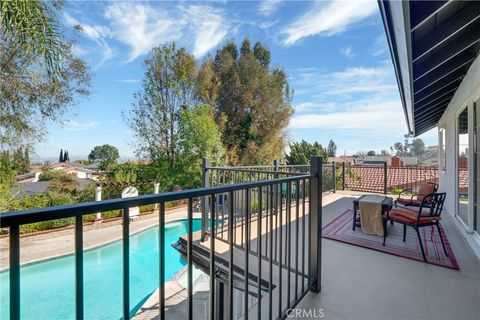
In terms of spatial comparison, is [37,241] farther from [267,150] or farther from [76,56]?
[267,150]

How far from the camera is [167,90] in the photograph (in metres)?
12.3

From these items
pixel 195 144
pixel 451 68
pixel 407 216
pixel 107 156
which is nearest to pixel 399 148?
pixel 195 144

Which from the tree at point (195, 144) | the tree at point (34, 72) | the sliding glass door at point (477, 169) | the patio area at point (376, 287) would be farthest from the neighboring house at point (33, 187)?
the sliding glass door at point (477, 169)

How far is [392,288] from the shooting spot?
2420mm

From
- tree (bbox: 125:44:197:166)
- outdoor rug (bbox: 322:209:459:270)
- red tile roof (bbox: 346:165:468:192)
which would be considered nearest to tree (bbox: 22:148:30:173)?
tree (bbox: 125:44:197:166)

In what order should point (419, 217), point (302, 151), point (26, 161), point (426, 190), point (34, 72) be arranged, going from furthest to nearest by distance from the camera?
1. point (302, 151)
2. point (26, 161)
3. point (34, 72)
4. point (426, 190)
5. point (419, 217)

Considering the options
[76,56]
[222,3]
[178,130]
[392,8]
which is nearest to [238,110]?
[178,130]

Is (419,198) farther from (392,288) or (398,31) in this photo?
(398,31)

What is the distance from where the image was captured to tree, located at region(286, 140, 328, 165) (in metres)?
17.1

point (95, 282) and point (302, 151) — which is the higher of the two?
point (302, 151)

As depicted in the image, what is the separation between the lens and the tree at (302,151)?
56.0 ft

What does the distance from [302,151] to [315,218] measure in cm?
1577

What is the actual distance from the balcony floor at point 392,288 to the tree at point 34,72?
7.50 metres

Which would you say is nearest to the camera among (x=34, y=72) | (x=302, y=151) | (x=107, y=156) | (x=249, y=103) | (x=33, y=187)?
(x=34, y=72)
